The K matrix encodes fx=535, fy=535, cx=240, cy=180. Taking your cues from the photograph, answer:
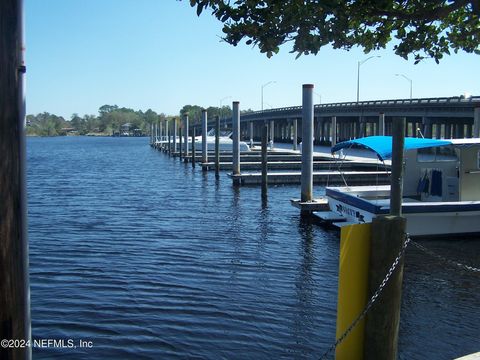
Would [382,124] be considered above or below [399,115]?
below

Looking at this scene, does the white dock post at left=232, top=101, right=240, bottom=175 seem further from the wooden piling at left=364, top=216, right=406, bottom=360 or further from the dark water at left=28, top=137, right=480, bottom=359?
the wooden piling at left=364, top=216, right=406, bottom=360

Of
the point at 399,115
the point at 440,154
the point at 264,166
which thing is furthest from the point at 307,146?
the point at 399,115

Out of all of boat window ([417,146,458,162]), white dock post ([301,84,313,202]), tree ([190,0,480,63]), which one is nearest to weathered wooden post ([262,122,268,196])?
white dock post ([301,84,313,202])

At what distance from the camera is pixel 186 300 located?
11109 millimetres

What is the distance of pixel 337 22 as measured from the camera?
5.75 m

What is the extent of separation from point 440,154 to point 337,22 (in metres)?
13.3

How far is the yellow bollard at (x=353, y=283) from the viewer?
5.52 metres

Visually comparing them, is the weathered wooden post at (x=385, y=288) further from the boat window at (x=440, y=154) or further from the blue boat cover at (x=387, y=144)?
the boat window at (x=440, y=154)

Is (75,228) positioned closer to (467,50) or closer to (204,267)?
(204,267)

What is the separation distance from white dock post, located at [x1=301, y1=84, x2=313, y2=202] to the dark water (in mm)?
1283

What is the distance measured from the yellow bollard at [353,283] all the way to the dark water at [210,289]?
2881 millimetres

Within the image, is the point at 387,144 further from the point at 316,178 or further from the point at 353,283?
the point at 316,178

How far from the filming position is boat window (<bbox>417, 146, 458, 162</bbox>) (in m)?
17.3

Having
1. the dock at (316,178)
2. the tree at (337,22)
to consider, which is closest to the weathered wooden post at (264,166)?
the dock at (316,178)
